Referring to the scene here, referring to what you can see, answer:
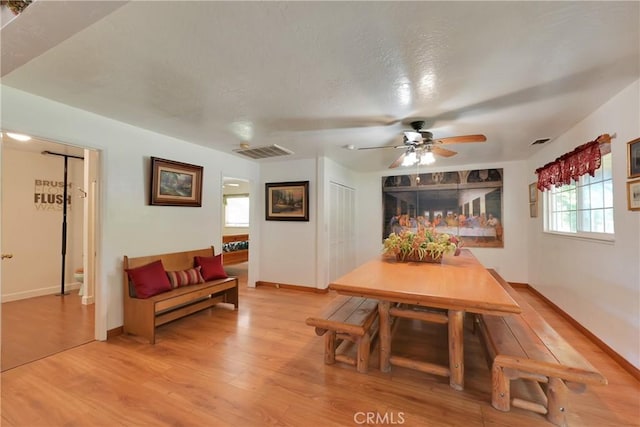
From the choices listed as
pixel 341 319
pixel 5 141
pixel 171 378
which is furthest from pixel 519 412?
pixel 5 141

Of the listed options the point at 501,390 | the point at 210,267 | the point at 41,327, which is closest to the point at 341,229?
the point at 210,267

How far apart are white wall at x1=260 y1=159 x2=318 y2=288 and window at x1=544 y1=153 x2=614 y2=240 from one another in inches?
135

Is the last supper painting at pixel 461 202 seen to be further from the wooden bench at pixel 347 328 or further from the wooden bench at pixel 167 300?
the wooden bench at pixel 167 300

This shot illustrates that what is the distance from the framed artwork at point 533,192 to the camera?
4281 mm

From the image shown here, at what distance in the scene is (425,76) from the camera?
6.30 feet

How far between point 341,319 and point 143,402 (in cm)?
150

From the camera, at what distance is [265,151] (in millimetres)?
4020

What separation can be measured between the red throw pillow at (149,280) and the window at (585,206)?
4.42m

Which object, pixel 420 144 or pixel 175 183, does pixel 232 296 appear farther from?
pixel 420 144

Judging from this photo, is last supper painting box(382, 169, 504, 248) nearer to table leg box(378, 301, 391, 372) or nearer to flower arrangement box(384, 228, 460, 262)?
flower arrangement box(384, 228, 460, 262)

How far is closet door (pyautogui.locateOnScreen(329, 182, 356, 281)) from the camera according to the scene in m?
4.89

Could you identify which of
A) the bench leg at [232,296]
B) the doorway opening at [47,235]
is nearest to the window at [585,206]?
the bench leg at [232,296]

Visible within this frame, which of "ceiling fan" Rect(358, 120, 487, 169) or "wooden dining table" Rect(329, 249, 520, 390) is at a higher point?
"ceiling fan" Rect(358, 120, 487, 169)

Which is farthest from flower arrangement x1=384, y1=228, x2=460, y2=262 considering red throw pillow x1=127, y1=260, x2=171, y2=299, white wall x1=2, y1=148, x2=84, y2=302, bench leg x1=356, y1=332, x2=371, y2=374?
white wall x1=2, y1=148, x2=84, y2=302
